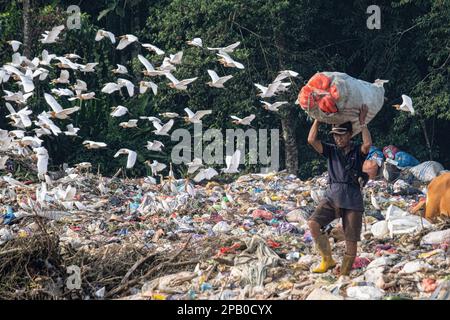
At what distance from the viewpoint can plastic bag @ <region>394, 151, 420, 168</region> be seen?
1393 cm

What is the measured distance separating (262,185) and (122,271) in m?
5.57

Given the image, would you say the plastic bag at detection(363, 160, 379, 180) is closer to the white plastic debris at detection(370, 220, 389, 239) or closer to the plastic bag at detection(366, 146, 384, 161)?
the plastic bag at detection(366, 146, 384, 161)

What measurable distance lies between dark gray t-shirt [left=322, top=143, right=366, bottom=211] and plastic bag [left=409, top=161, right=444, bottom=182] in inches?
289

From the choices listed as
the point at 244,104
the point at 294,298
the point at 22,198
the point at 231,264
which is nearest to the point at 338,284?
the point at 294,298

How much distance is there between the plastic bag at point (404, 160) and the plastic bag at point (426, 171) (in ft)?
1.13

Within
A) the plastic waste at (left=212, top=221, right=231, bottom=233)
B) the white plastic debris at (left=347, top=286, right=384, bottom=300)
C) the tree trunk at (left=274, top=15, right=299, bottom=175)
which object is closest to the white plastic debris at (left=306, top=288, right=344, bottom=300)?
the white plastic debris at (left=347, top=286, right=384, bottom=300)

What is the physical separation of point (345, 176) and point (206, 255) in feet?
4.47

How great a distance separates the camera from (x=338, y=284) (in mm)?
5938

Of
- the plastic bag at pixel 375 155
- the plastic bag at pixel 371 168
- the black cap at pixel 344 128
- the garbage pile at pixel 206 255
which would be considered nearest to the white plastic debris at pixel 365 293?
the garbage pile at pixel 206 255

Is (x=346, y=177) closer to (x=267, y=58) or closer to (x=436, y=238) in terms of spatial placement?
(x=436, y=238)

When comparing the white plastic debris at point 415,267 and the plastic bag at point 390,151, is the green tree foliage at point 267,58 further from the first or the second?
the white plastic debris at point 415,267

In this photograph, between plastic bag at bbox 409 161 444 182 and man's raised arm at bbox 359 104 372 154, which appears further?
plastic bag at bbox 409 161 444 182

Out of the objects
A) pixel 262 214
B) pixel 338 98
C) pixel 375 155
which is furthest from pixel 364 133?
pixel 375 155

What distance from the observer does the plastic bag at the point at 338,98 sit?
5.89 metres
